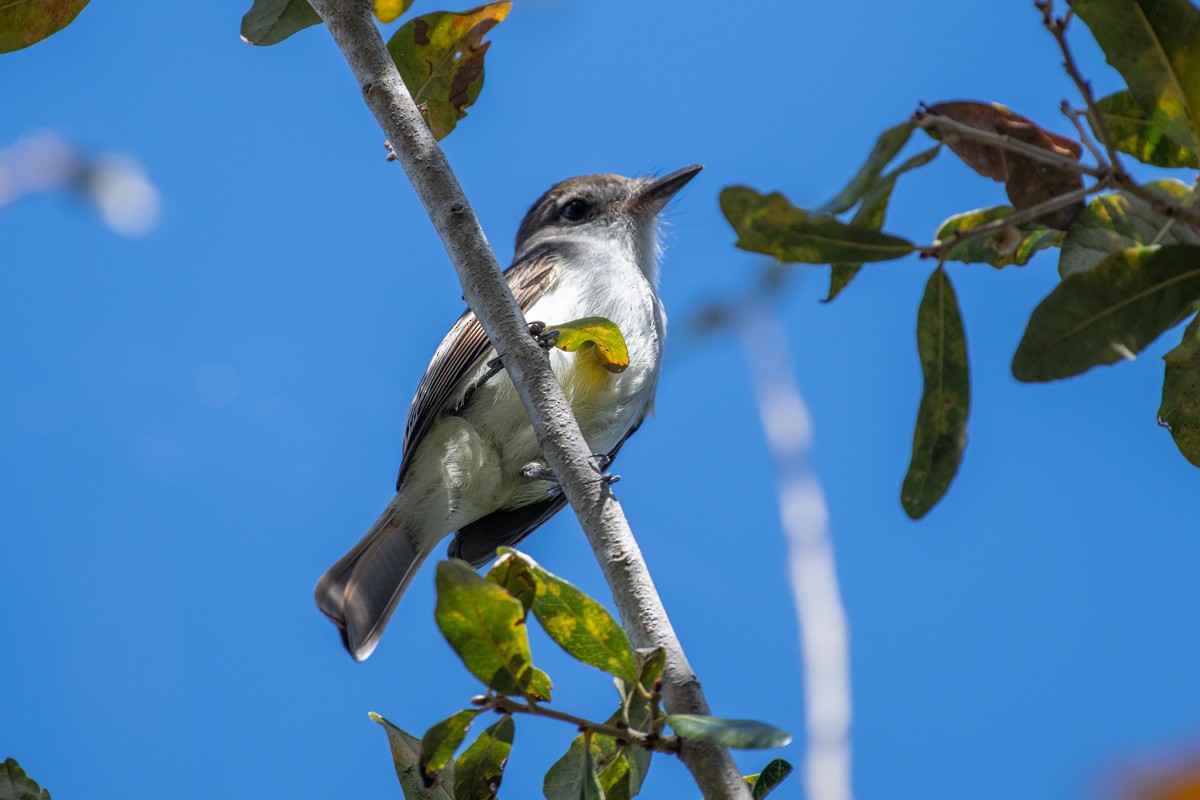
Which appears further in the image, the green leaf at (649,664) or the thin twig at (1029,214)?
the green leaf at (649,664)

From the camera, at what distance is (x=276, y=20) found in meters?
3.26

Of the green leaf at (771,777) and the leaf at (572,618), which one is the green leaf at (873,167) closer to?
the leaf at (572,618)

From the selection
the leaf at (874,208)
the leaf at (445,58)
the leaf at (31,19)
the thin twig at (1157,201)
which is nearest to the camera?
the thin twig at (1157,201)

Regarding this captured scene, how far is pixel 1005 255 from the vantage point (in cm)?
246

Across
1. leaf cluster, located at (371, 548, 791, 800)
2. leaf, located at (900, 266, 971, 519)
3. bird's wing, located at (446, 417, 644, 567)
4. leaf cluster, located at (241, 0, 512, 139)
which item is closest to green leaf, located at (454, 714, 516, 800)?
leaf cluster, located at (371, 548, 791, 800)

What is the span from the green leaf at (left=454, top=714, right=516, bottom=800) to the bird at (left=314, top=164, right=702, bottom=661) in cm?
199

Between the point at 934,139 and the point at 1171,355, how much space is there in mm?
675

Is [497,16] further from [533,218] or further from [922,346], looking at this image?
[533,218]

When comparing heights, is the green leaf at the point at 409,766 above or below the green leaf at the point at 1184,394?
below

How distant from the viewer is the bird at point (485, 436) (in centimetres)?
461

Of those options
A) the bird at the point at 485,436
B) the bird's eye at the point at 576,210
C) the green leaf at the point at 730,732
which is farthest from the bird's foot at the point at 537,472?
the green leaf at the point at 730,732

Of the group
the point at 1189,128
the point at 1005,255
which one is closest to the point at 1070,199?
the point at 1189,128

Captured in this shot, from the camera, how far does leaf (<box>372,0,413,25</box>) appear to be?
131 inches

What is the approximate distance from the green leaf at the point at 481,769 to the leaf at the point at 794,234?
105 centimetres
